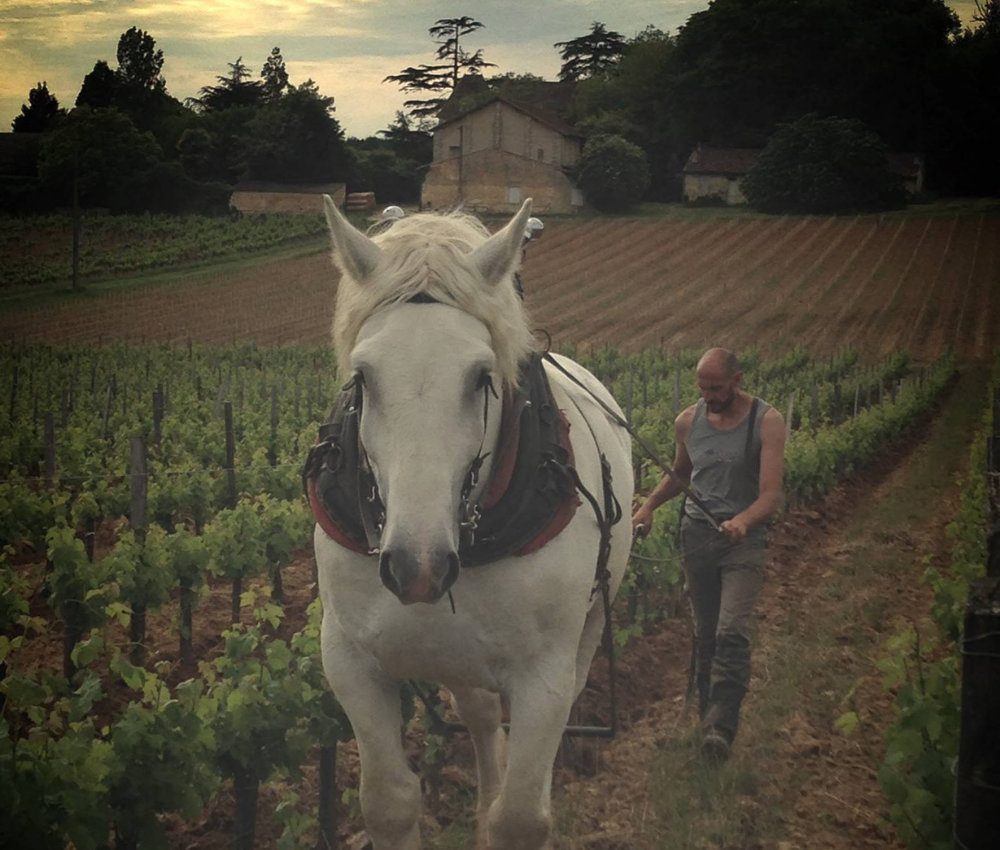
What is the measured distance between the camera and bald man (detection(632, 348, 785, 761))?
14.4ft

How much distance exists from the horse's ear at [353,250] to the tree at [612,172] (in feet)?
80.7

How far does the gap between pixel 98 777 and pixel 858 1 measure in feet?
74.5

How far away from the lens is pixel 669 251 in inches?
1147

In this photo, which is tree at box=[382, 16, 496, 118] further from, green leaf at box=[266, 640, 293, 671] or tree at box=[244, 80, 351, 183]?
green leaf at box=[266, 640, 293, 671]


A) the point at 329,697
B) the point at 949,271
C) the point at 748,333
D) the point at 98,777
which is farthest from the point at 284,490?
the point at 949,271

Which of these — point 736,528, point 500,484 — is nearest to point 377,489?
point 500,484

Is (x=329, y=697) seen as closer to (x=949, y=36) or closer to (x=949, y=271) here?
(x=949, y=36)

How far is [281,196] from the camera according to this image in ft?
69.6

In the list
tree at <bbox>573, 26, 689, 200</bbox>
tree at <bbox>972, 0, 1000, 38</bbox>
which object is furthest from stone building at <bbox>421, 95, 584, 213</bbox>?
tree at <bbox>972, 0, 1000, 38</bbox>

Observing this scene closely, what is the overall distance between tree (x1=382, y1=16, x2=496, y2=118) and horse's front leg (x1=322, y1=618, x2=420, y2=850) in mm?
20299

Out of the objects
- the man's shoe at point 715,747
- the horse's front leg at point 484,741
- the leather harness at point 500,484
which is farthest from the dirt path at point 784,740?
the leather harness at point 500,484

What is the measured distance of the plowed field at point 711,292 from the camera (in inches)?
967

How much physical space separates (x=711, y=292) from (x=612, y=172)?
13.0 ft

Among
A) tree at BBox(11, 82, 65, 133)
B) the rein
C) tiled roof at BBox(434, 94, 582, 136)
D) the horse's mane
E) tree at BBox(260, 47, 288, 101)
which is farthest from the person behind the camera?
tiled roof at BBox(434, 94, 582, 136)
